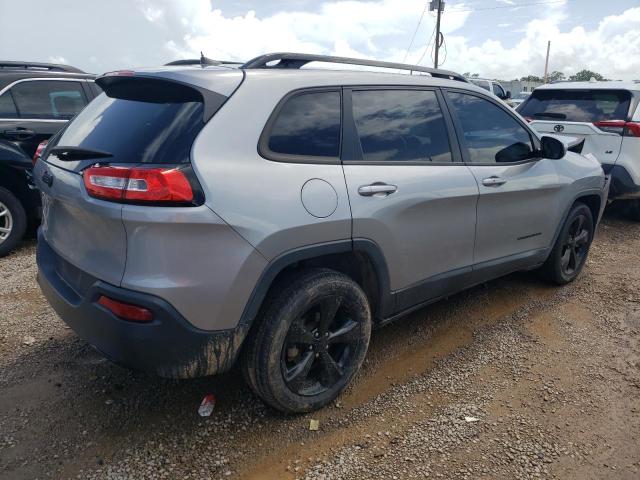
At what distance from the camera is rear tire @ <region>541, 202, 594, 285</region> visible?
4.25m

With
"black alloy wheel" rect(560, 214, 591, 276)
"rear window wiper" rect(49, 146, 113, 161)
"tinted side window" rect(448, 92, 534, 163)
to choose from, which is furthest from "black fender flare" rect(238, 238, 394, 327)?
"black alloy wheel" rect(560, 214, 591, 276)

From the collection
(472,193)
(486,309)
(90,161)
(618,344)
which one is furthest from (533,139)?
(90,161)

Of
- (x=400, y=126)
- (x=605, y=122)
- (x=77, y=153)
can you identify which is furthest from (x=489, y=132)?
(x=605, y=122)

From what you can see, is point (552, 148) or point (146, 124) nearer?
point (146, 124)

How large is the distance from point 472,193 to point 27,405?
2885mm

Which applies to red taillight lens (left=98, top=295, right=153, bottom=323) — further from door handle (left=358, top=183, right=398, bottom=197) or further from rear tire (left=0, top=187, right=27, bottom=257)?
rear tire (left=0, top=187, right=27, bottom=257)

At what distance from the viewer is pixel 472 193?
3203mm

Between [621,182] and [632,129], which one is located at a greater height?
[632,129]

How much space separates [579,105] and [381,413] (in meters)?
5.57

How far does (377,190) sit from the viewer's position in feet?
8.63

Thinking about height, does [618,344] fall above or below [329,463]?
below

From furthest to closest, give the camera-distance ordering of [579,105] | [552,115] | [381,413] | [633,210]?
1. [633,210]
2. [552,115]
3. [579,105]
4. [381,413]

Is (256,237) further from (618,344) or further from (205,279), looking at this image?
(618,344)

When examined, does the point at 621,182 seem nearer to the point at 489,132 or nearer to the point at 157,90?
the point at 489,132
